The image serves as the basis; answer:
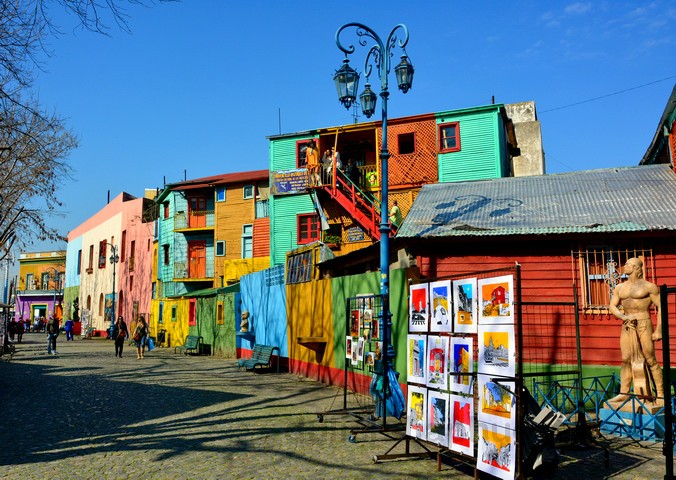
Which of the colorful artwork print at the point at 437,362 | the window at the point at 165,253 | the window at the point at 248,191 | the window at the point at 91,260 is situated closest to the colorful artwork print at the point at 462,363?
the colorful artwork print at the point at 437,362

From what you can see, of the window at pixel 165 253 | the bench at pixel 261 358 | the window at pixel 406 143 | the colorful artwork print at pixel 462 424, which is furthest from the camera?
the window at pixel 165 253

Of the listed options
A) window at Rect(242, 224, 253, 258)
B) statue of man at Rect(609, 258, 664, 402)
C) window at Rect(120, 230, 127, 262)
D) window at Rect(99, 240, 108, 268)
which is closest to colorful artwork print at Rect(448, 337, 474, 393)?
statue of man at Rect(609, 258, 664, 402)

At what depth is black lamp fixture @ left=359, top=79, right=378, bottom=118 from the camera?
41.0 ft

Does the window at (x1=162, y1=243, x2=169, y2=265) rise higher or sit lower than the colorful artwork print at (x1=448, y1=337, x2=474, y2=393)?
higher

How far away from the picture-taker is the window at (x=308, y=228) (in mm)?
27367

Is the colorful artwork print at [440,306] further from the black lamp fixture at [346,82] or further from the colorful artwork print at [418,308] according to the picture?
the black lamp fixture at [346,82]

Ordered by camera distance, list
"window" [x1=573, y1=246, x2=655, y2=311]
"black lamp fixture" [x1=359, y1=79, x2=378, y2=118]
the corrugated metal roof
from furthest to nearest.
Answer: "black lamp fixture" [x1=359, y1=79, x2=378, y2=118] → the corrugated metal roof → "window" [x1=573, y1=246, x2=655, y2=311]

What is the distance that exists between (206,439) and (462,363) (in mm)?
→ 4224

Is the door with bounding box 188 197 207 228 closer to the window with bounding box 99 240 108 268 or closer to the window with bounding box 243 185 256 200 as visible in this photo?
the window with bounding box 243 185 256 200

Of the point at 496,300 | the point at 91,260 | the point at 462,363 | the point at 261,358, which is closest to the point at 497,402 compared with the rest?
the point at 462,363

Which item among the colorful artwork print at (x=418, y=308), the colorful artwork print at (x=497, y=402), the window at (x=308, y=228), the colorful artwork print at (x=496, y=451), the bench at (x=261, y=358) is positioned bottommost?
the bench at (x=261, y=358)

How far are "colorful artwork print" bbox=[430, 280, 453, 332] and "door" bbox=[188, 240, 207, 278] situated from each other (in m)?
33.5

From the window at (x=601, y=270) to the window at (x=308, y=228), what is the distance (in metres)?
16.6

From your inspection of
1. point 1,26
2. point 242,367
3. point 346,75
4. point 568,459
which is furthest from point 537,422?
point 242,367
